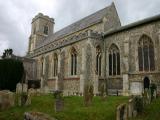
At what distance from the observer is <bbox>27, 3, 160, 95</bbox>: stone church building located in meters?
19.3

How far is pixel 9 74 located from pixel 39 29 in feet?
79.7

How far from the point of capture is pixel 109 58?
76.8 ft

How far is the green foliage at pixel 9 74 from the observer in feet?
72.0

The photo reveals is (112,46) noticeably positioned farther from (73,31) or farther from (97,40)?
(73,31)

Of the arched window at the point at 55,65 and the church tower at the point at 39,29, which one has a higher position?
the church tower at the point at 39,29

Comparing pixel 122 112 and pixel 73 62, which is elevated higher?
pixel 73 62

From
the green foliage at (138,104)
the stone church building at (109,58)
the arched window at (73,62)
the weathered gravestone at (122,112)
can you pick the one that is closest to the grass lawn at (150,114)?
the green foliage at (138,104)

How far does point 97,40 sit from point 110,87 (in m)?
5.92

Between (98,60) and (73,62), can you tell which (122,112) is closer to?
(98,60)

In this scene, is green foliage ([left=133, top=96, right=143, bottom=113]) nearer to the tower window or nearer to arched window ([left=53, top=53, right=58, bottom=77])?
the tower window

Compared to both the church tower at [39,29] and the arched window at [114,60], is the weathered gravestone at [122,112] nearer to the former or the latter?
the arched window at [114,60]

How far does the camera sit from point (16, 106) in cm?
1088

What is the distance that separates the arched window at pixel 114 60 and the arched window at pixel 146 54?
2.87 meters

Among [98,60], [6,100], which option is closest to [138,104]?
[6,100]
